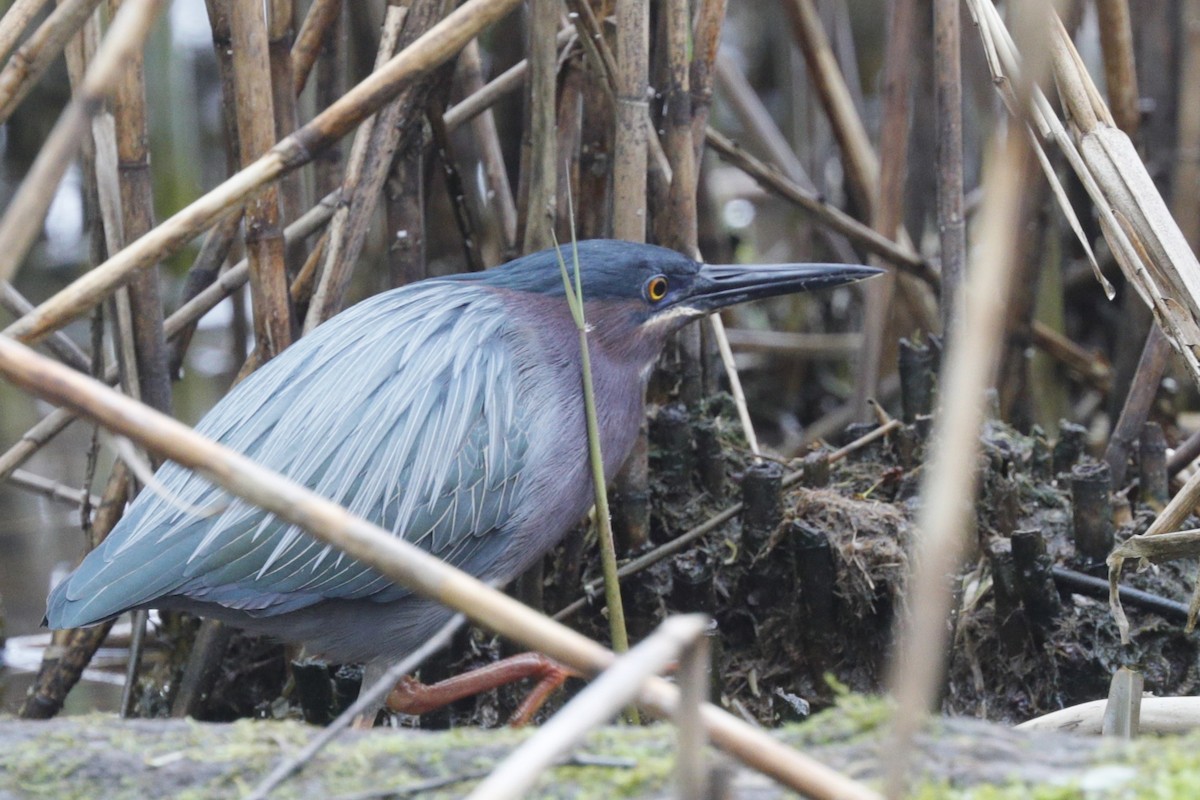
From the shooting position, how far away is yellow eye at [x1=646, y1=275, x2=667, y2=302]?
10.5ft

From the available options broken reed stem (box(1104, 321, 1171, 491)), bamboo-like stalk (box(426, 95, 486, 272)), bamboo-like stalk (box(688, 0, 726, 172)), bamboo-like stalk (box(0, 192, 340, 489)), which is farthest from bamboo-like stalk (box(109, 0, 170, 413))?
broken reed stem (box(1104, 321, 1171, 491))

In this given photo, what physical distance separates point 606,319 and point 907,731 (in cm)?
217

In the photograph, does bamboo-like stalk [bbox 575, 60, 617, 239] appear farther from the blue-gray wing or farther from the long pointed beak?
the blue-gray wing

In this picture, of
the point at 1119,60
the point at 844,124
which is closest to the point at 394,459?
the point at 1119,60

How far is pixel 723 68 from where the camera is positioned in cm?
555

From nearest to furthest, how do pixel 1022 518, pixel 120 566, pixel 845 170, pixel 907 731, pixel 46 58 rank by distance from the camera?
pixel 907 731 → pixel 46 58 → pixel 120 566 → pixel 1022 518 → pixel 845 170

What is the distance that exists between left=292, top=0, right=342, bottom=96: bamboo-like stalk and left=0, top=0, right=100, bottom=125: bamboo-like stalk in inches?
34.2

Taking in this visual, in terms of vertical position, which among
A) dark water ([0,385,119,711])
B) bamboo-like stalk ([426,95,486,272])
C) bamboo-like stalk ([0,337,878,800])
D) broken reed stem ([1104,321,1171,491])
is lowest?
dark water ([0,385,119,711])

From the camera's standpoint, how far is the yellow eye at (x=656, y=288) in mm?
3193

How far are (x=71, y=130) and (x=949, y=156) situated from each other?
270 centimetres

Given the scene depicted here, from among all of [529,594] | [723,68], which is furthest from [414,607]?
[723,68]

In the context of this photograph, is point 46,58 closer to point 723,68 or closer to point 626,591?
point 626,591

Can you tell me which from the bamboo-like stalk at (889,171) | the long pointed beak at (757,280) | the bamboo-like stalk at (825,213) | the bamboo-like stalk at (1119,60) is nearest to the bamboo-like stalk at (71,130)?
the long pointed beak at (757,280)

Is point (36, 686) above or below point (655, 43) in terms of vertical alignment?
below
